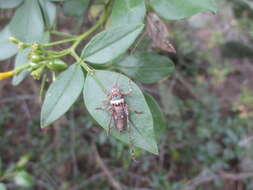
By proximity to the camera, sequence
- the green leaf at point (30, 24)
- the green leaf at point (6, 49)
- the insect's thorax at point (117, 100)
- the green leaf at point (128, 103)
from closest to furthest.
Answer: the green leaf at point (128, 103) < the insect's thorax at point (117, 100) < the green leaf at point (30, 24) < the green leaf at point (6, 49)

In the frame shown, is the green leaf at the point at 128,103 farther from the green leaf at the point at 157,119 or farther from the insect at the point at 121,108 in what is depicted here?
the green leaf at the point at 157,119

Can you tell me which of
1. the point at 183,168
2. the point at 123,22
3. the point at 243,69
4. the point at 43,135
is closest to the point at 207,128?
the point at 183,168

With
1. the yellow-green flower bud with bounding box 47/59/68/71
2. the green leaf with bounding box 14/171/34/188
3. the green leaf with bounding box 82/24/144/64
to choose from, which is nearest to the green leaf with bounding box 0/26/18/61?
the yellow-green flower bud with bounding box 47/59/68/71

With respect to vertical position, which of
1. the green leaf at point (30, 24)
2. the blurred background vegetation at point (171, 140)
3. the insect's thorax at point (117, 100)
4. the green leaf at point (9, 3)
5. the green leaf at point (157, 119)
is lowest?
the blurred background vegetation at point (171, 140)

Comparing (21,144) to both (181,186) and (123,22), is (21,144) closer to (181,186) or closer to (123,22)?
(181,186)

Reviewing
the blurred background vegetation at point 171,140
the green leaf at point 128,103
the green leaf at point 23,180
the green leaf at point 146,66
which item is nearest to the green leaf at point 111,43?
the green leaf at point 128,103

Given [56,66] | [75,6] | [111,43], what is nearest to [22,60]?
[56,66]

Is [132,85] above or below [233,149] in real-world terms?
above

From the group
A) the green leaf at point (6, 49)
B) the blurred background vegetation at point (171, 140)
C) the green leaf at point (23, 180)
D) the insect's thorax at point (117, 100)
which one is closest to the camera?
the insect's thorax at point (117, 100)
